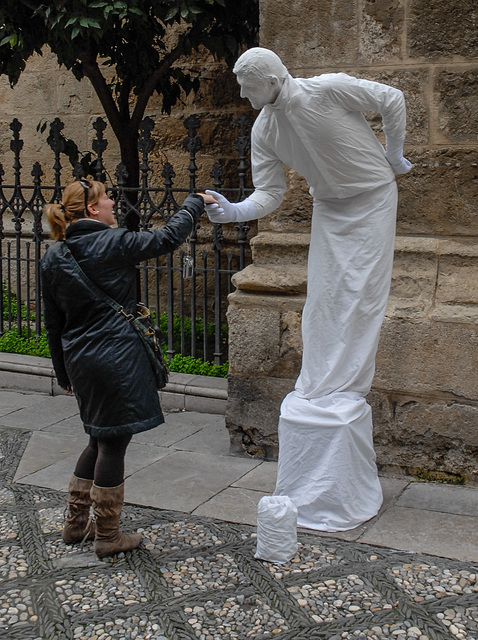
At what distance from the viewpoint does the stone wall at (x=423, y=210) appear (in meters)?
4.19

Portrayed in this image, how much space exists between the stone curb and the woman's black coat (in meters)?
2.29

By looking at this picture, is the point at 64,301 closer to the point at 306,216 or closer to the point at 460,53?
the point at 306,216

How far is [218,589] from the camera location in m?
3.11

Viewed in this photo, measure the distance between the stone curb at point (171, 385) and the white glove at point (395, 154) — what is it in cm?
232

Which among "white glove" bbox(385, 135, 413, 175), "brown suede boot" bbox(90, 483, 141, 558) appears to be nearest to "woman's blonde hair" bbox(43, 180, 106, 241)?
"brown suede boot" bbox(90, 483, 141, 558)

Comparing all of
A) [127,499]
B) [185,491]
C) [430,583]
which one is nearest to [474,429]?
[430,583]

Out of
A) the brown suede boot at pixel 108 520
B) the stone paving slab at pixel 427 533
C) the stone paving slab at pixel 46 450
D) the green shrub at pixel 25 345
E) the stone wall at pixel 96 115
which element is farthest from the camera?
the stone wall at pixel 96 115

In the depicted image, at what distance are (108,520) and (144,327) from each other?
0.82 metres

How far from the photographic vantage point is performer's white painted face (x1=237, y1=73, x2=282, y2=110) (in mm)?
3377

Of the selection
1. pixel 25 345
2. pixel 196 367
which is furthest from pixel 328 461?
pixel 25 345

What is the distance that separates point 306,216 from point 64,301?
1777 mm

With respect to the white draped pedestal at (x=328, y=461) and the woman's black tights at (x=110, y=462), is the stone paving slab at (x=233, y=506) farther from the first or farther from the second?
the woman's black tights at (x=110, y=462)

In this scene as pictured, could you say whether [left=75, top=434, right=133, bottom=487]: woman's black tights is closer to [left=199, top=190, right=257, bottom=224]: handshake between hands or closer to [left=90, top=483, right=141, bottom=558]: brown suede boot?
[left=90, top=483, right=141, bottom=558]: brown suede boot

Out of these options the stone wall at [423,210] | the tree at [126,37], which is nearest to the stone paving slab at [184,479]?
the stone wall at [423,210]
